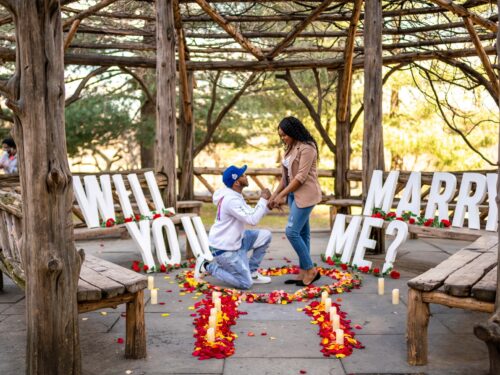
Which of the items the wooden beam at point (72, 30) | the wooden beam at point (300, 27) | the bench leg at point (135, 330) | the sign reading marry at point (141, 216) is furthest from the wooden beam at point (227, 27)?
the bench leg at point (135, 330)

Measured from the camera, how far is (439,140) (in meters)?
15.2

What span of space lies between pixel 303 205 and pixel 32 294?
11.2ft

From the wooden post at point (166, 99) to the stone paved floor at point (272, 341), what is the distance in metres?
2.37

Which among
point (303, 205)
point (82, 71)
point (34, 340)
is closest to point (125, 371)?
point (34, 340)

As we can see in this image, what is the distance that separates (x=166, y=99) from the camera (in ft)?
27.4

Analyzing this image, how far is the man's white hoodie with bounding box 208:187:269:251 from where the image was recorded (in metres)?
6.11

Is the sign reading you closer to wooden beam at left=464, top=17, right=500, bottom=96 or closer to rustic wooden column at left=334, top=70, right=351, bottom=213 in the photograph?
wooden beam at left=464, top=17, right=500, bottom=96

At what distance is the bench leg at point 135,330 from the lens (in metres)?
4.21

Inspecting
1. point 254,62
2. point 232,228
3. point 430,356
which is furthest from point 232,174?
point 254,62

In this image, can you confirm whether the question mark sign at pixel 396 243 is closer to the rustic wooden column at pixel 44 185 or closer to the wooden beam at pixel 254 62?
the wooden beam at pixel 254 62

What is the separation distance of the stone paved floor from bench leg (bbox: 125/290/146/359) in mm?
80

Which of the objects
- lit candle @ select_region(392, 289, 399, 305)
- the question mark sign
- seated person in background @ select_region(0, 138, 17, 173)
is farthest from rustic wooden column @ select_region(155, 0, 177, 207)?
lit candle @ select_region(392, 289, 399, 305)

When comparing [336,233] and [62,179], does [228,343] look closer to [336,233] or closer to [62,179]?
[62,179]

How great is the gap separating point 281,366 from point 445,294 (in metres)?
1.25
